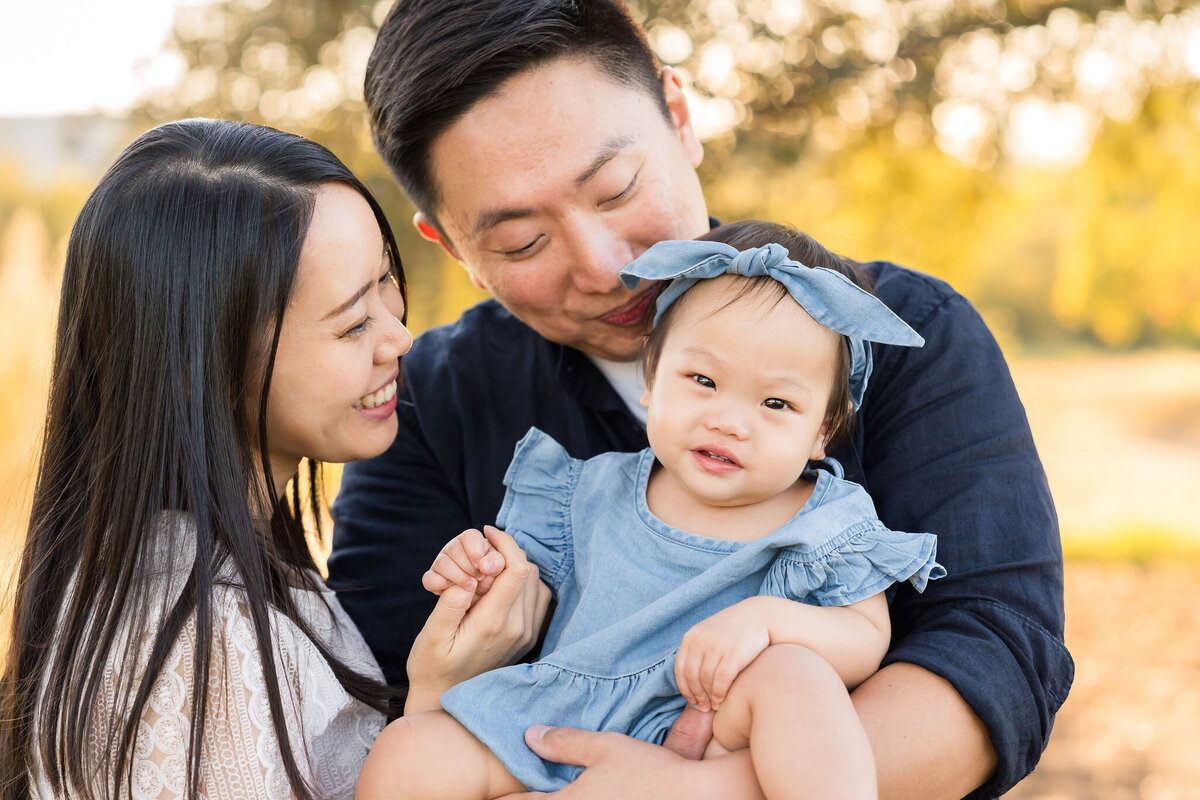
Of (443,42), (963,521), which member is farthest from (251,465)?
(963,521)

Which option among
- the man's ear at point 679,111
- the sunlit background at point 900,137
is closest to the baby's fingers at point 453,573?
the man's ear at point 679,111

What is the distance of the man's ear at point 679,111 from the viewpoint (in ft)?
7.74

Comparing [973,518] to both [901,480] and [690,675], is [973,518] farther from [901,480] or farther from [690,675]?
[690,675]

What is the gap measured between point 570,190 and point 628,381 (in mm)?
456

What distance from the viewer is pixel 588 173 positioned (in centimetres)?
204

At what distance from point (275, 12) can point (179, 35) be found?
44 centimetres

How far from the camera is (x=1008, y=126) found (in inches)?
184

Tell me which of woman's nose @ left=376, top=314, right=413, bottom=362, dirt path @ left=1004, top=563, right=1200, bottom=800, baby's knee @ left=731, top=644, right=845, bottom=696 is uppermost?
woman's nose @ left=376, top=314, right=413, bottom=362

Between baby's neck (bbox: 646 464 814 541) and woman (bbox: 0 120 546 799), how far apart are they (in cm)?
27

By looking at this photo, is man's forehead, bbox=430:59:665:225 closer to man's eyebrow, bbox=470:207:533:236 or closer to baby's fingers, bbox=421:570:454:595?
man's eyebrow, bbox=470:207:533:236

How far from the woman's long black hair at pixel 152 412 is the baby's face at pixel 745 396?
0.67m

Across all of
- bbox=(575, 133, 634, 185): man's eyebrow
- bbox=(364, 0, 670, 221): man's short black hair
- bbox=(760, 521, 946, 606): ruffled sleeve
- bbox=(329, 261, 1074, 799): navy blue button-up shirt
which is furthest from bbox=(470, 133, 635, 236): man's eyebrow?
bbox=(760, 521, 946, 606): ruffled sleeve

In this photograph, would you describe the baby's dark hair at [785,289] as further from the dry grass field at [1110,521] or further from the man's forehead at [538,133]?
the dry grass field at [1110,521]

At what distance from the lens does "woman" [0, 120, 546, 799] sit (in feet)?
5.21
